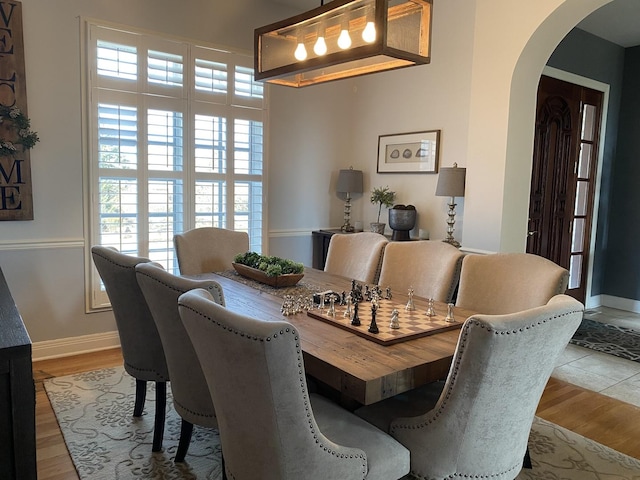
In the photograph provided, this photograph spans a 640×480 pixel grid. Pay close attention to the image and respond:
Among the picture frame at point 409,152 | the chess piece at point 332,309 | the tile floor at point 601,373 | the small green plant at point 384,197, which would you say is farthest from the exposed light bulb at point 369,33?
the tile floor at point 601,373

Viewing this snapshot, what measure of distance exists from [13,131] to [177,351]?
7.74 feet

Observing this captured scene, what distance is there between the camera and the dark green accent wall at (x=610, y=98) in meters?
4.82

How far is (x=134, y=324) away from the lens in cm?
233

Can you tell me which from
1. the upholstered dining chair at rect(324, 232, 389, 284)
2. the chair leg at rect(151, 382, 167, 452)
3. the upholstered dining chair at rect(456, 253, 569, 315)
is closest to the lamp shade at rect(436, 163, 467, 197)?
the upholstered dining chair at rect(324, 232, 389, 284)

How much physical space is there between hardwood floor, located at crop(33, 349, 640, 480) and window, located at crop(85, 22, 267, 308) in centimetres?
55

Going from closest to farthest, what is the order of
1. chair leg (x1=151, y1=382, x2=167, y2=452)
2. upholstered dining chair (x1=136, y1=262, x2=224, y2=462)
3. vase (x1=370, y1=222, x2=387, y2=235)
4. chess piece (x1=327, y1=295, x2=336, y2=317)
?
1. upholstered dining chair (x1=136, y1=262, x2=224, y2=462)
2. chess piece (x1=327, y1=295, x2=336, y2=317)
3. chair leg (x1=151, y1=382, x2=167, y2=452)
4. vase (x1=370, y1=222, x2=387, y2=235)

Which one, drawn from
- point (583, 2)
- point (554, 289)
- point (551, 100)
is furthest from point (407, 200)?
point (554, 289)

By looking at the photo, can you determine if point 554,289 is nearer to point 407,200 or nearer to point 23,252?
point 407,200

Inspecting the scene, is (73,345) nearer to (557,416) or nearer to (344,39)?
(344,39)

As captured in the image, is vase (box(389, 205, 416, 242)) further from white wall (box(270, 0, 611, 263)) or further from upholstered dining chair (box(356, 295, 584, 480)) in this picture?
upholstered dining chair (box(356, 295, 584, 480))

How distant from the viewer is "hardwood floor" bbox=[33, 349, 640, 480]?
2359mm

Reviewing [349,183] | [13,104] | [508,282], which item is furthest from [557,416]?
[13,104]

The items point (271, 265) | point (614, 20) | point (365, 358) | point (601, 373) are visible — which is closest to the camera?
point (365, 358)

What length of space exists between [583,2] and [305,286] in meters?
2.42
